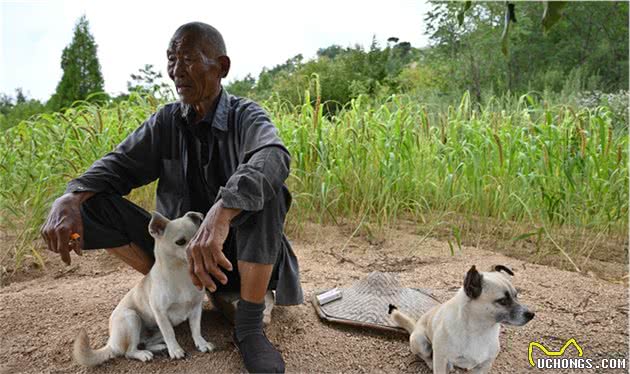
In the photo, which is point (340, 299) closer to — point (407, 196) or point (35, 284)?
point (407, 196)

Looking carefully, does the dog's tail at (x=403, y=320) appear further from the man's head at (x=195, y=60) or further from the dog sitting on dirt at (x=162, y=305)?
the man's head at (x=195, y=60)

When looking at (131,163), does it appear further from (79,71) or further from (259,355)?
(79,71)

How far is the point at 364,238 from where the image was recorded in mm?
3588

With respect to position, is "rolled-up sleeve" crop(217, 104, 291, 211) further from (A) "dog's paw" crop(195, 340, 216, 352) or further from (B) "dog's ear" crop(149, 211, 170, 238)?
(A) "dog's paw" crop(195, 340, 216, 352)

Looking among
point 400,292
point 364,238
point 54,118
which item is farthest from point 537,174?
point 54,118

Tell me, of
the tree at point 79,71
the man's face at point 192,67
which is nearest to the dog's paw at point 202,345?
the man's face at point 192,67

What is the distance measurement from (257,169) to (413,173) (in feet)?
7.55

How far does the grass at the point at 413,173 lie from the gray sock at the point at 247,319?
1.55 m

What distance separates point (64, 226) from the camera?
1904 millimetres

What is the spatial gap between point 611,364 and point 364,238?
1789 millimetres

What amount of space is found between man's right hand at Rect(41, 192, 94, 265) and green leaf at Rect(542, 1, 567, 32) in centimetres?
177

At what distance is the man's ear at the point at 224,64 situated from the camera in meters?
2.10

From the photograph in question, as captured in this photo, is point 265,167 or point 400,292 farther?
point 400,292

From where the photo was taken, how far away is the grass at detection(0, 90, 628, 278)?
3391 mm
